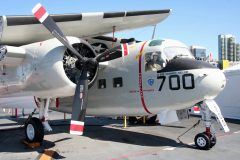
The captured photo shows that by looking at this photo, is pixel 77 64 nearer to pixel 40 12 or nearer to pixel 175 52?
pixel 40 12

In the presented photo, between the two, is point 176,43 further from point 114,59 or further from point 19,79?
point 19,79

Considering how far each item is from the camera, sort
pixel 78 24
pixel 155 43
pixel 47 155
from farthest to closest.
A: pixel 78 24
pixel 155 43
pixel 47 155

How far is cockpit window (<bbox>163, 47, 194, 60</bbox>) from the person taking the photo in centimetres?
1075

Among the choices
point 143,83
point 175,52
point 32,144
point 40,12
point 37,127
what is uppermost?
point 40,12

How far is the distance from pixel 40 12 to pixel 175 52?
16.5 ft

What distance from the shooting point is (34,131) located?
10.9 m

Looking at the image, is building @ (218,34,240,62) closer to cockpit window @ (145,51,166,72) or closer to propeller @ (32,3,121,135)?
cockpit window @ (145,51,166,72)

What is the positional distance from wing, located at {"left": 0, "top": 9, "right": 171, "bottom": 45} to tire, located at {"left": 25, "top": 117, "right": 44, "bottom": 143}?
352 centimetres

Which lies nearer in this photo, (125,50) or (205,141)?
(205,141)

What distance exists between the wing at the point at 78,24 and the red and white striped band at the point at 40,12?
679 millimetres

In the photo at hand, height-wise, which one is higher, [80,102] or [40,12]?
[40,12]

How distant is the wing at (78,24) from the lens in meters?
11.2

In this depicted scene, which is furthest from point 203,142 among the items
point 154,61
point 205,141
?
point 154,61

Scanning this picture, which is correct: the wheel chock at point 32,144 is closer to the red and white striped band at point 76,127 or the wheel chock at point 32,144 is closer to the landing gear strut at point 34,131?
the landing gear strut at point 34,131
